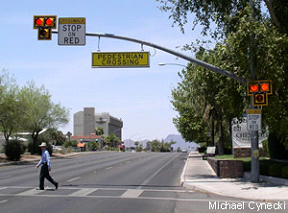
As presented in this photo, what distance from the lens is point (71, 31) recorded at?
47.5 feet

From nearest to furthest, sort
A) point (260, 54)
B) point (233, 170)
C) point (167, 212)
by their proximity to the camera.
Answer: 1. point (167, 212)
2. point (260, 54)
3. point (233, 170)

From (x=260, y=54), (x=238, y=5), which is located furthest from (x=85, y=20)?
(x=238, y=5)

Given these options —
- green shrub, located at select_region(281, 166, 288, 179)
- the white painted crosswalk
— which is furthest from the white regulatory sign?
the white painted crosswalk

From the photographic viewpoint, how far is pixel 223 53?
52.6ft

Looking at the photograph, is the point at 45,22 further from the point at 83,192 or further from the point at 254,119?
the point at 254,119

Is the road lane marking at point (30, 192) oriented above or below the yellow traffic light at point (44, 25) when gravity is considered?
below

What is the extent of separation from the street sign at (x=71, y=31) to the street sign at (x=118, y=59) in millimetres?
1205

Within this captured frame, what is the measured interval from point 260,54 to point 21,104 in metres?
27.5

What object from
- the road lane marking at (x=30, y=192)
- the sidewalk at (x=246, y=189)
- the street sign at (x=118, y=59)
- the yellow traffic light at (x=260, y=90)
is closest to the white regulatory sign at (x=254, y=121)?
the yellow traffic light at (x=260, y=90)

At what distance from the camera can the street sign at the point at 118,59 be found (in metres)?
15.3

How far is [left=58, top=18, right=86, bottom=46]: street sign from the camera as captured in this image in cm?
1438

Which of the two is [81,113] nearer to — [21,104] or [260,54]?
[21,104]

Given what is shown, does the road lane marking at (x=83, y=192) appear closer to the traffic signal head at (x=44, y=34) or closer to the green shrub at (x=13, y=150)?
the traffic signal head at (x=44, y=34)

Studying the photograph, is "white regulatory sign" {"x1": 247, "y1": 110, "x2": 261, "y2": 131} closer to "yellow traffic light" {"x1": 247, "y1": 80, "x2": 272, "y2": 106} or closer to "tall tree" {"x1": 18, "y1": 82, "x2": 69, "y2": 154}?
"yellow traffic light" {"x1": 247, "y1": 80, "x2": 272, "y2": 106}
